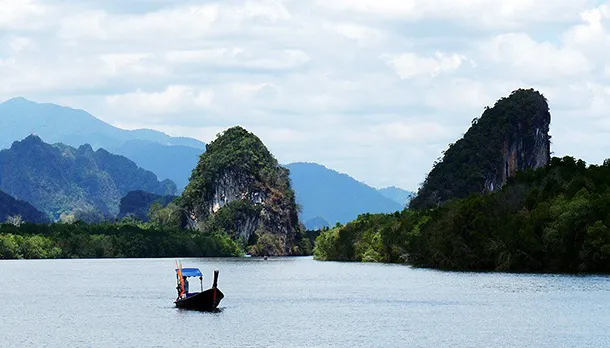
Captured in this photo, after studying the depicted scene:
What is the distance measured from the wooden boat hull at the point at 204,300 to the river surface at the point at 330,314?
86cm

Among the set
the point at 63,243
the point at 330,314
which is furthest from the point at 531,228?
the point at 63,243

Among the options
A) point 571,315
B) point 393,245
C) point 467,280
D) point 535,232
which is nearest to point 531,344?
point 571,315

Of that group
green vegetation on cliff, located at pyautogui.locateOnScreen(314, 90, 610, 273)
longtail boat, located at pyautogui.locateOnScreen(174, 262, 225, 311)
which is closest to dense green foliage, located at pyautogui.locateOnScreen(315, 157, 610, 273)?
green vegetation on cliff, located at pyautogui.locateOnScreen(314, 90, 610, 273)

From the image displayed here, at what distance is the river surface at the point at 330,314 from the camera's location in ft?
168

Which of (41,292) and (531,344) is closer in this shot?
(531,344)

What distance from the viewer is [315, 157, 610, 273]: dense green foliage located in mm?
95375

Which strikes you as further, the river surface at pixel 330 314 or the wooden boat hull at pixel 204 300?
the wooden boat hull at pixel 204 300

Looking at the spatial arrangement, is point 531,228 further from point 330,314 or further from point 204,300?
point 204,300

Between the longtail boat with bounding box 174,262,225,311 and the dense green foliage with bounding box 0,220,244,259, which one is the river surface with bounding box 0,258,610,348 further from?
the dense green foliage with bounding box 0,220,244,259

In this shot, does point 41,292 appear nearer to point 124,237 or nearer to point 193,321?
point 193,321

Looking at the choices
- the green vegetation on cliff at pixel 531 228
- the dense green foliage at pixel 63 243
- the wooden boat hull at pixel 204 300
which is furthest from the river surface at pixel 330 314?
the dense green foliage at pixel 63 243

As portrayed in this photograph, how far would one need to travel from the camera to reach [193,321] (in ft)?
196

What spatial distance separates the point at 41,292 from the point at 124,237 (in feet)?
365

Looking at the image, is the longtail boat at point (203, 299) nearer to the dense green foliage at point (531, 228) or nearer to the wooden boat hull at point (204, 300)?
the wooden boat hull at point (204, 300)
